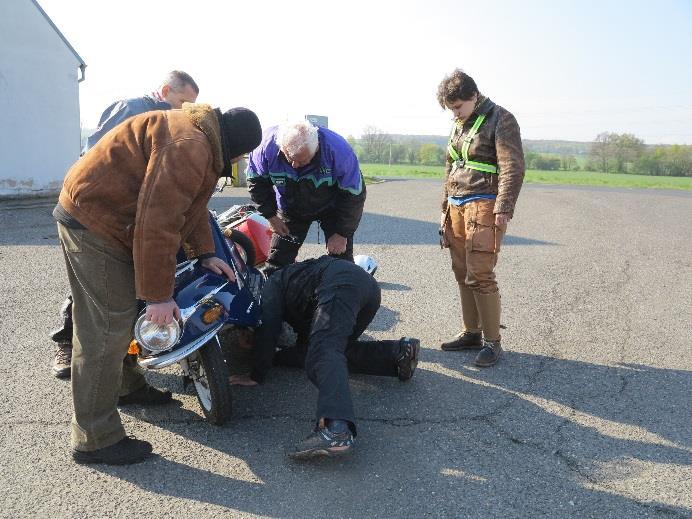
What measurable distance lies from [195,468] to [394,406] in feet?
4.33

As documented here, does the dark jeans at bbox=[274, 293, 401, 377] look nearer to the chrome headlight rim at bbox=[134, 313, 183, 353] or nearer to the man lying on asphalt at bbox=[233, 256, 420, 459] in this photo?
the man lying on asphalt at bbox=[233, 256, 420, 459]

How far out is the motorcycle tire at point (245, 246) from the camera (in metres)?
4.89

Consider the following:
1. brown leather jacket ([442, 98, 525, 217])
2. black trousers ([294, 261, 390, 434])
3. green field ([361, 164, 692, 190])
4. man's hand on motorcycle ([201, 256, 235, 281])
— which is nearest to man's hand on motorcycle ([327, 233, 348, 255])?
brown leather jacket ([442, 98, 525, 217])

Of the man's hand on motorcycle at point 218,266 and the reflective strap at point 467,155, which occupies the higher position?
the reflective strap at point 467,155

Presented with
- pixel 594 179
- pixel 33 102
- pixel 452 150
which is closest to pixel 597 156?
pixel 594 179

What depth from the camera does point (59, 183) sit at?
1653cm

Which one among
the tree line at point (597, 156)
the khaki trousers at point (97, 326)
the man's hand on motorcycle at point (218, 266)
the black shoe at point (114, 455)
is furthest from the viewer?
the tree line at point (597, 156)

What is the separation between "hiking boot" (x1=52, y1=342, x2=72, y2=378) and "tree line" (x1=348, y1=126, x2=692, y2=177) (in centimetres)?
4173

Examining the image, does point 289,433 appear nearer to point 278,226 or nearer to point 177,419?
point 177,419

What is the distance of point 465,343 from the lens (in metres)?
5.17

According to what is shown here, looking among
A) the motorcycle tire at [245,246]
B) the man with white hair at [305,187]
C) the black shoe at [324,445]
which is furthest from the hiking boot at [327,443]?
the man with white hair at [305,187]

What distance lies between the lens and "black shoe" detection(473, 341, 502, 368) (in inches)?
189

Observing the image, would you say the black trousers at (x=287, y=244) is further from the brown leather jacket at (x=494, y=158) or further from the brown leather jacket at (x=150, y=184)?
the brown leather jacket at (x=150, y=184)

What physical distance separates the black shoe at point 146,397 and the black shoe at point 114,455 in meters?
0.64
